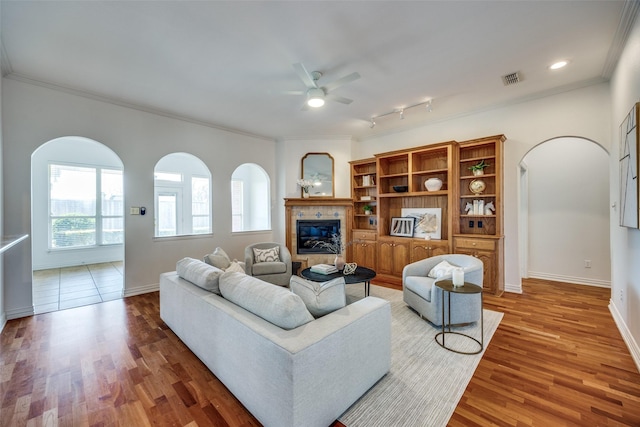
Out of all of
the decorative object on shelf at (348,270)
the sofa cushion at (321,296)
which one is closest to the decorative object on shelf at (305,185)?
the decorative object on shelf at (348,270)

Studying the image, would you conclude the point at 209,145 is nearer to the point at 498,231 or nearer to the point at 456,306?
the point at 456,306

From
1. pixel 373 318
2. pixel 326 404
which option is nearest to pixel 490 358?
pixel 373 318

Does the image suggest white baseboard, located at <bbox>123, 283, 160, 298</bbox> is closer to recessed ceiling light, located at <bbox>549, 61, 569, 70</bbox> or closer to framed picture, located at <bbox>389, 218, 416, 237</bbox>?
framed picture, located at <bbox>389, 218, 416, 237</bbox>

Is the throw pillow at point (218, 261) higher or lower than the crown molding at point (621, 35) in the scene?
lower

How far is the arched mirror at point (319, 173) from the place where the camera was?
5832mm

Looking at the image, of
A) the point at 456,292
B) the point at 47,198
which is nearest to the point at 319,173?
the point at 456,292

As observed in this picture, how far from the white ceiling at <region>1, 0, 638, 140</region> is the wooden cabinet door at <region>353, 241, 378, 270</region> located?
2.70 metres

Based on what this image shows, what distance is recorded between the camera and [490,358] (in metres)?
2.32

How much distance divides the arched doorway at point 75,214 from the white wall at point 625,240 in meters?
7.13

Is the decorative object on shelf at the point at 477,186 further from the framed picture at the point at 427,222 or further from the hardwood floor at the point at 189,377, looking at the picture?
the hardwood floor at the point at 189,377

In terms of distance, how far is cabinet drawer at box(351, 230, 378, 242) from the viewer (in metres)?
5.32

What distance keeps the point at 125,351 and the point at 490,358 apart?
131 inches

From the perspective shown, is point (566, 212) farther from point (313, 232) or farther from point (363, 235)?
point (313, 232)

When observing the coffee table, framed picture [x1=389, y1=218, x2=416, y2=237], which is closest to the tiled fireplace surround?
framed picture [x1=389, y1=218, x2=416, y2=237]
